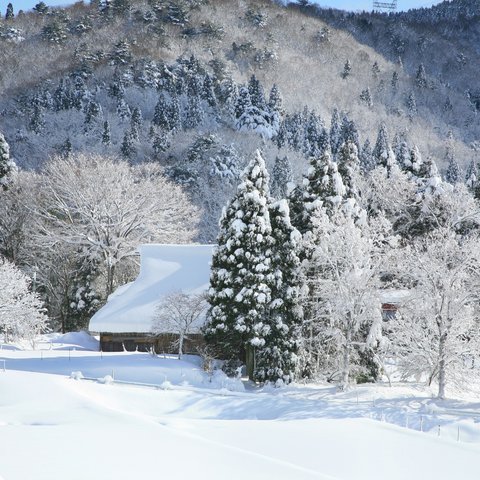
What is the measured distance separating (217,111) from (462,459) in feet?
361

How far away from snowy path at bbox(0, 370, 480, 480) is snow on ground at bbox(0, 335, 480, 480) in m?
0.03

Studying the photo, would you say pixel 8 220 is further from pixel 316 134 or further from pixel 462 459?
pixel 316 134

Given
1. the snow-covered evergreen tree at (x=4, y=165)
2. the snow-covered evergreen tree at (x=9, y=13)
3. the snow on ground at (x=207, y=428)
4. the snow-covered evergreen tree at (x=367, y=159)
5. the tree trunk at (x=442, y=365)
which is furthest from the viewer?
the snow-covered evergreen tree at (x=9, y=13)

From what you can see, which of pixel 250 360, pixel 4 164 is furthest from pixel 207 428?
pixel 4 164

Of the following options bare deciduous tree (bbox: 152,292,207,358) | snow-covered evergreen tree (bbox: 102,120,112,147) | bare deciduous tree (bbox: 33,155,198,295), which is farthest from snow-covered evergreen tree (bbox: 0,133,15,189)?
snow-covered evergreen tree (bbox: 102,120,112,147)

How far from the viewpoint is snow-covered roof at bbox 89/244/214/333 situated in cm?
3569

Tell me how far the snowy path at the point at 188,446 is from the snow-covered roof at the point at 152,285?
12735 mm

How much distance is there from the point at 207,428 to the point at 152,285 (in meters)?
22.2

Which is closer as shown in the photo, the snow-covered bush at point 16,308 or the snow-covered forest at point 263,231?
the snow-covered forest at point 263,231

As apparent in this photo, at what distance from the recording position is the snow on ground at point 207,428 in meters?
12.2

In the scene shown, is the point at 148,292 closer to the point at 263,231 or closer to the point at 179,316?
the point at 179,316

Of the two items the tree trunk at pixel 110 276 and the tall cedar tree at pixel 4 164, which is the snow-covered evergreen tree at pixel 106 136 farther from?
the tree trunk at pixel 110 276

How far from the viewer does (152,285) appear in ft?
127

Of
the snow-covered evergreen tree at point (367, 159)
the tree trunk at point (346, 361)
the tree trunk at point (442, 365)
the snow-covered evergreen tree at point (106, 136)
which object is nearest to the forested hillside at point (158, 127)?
the snow-covered evergreen tree at point (106, 136)
